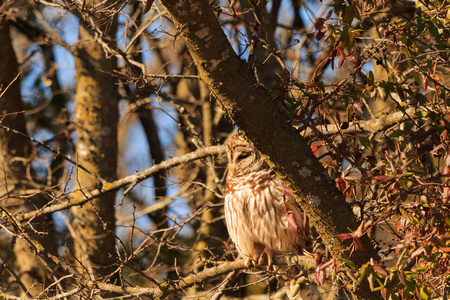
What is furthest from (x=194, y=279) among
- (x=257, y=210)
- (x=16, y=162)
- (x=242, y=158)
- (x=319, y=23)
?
(x=16, y=162)

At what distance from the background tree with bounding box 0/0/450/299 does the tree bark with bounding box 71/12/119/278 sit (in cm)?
2

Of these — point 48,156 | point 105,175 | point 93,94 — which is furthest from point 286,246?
point 48,156

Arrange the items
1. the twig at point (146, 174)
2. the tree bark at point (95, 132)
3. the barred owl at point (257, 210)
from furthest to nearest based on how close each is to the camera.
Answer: the tree bark at point (95, 132)
the twig at point (146, 174)
the barred owl at point (257, 210)

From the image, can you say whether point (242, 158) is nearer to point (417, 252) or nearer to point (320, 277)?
point (320, 277)

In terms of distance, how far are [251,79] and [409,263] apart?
1.20 metres

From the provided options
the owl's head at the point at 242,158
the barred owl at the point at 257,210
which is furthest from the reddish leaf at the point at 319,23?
the owl's head at the point at 242,158

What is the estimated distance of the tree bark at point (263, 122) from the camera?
2.48 m

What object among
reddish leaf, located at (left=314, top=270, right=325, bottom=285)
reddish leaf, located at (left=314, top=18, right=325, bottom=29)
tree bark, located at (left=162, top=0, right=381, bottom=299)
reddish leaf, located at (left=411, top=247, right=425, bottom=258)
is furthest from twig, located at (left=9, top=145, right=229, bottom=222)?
reddish leaf, located at (left=411, top=247, right=425, bottom=258)

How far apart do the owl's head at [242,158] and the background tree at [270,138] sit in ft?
0.52

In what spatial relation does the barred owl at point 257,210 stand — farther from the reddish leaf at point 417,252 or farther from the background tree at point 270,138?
the reddish leaf at point 417,252

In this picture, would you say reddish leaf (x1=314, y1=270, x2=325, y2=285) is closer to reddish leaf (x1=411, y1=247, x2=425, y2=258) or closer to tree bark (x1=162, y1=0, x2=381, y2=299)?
tree bark (x1=162, y1=0, x2=381, y2=299)

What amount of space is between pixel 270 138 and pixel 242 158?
1937 mm

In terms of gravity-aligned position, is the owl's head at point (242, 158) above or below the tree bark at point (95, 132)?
below

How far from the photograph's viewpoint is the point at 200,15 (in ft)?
8.07
